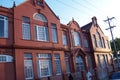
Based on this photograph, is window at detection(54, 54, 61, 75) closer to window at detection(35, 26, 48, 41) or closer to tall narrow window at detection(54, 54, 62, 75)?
tall narrow window at detection(54, 54, 62, 75)

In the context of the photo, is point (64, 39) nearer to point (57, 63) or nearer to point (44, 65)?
point (57, 63)

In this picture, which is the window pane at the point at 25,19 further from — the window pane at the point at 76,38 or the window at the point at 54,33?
the window pane at the point at 76,38

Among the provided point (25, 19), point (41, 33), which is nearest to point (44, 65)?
point (41, 33)

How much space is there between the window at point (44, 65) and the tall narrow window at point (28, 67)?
1154mm

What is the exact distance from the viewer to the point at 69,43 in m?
26.9

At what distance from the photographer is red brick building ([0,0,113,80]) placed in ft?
59.6

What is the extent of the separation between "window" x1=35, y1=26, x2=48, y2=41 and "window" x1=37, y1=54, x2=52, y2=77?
84.8 inches

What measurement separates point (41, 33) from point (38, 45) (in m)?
1.92

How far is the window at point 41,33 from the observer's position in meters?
21.8

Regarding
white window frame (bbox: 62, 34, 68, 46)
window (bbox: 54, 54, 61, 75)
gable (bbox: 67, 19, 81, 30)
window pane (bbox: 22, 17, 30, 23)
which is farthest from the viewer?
gable (bbox: 67, 19, 81, 30)

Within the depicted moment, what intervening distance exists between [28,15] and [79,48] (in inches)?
414

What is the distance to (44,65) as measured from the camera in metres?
21.4

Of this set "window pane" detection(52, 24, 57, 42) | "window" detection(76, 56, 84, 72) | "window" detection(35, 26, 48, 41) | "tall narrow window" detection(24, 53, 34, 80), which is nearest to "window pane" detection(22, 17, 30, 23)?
"window" detection(35, 26, 48, 41)

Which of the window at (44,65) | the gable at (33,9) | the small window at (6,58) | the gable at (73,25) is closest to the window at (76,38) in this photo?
the gable at (73,25)
